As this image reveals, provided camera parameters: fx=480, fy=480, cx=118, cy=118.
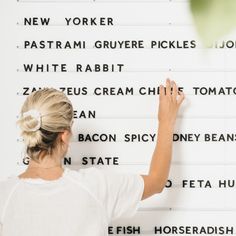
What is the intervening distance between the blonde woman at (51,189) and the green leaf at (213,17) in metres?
0.48

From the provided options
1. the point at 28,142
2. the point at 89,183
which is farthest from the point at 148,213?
the point at 28,142

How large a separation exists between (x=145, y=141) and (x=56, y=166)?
1.10 feet

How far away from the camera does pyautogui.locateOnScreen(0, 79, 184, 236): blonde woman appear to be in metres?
0.96

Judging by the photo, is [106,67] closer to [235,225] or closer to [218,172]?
[218,172]

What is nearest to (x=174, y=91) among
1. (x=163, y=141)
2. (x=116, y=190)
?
(x=163, y=141)

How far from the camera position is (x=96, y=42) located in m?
1.27

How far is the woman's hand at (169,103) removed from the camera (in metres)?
1.19

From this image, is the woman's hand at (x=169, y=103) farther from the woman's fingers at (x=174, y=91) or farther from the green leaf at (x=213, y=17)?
the green leaf at (x=213, y=17)

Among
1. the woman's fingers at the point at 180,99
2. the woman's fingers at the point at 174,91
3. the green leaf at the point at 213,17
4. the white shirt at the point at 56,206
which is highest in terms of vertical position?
the green leaf at the point at 213,17

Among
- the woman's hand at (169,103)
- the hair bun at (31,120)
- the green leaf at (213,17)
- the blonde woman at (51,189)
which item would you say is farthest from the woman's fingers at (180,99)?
the hair bun at (31,120)

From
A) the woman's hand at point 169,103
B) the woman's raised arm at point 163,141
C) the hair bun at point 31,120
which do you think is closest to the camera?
the hair bun at point 31,120

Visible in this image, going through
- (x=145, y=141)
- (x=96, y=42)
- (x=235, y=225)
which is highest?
(x=96, y=42)

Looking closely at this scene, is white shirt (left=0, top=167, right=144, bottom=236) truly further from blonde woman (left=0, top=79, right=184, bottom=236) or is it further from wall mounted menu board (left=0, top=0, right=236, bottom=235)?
wall mounted menu board (left=0, top=0, right=236, bottom=235)

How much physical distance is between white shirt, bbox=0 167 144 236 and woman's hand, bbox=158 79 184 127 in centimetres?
27
